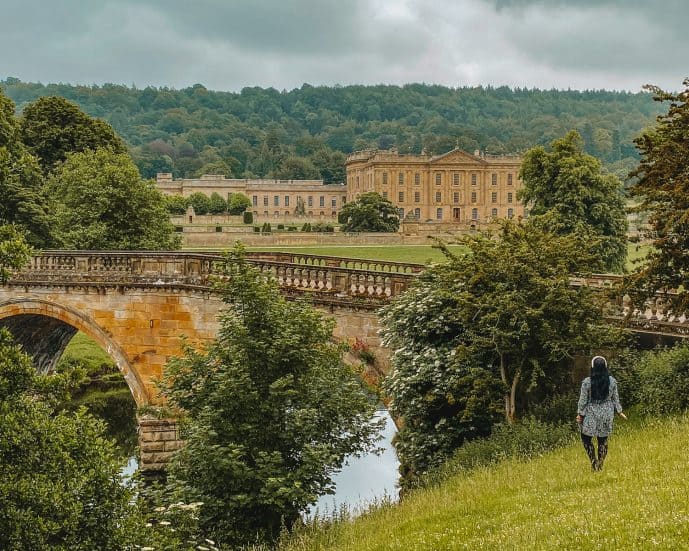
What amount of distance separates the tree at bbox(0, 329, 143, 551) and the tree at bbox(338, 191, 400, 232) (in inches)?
2833

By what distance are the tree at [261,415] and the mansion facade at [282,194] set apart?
119m

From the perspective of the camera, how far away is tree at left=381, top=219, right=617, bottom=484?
1456 cm

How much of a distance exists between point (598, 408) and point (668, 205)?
4534 mm

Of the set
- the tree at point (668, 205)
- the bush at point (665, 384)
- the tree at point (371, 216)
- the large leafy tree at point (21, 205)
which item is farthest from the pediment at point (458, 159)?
the bush at point (665, 384)

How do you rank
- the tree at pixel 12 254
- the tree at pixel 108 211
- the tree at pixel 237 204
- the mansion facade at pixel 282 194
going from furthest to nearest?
the mansion facade at pixel 282 194, the tree at pixel 237 204, the tree at pixel 108 211, the tree at pixel 12 254

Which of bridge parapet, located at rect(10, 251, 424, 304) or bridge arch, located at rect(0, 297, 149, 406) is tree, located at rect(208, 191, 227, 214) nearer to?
bridge arch, located at rect(0, 297, 149, 406)

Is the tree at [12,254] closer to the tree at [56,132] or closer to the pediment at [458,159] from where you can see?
the tree at [56,132]

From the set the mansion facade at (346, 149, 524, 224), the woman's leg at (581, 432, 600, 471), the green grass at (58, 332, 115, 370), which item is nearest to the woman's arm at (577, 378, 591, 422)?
the woman's leg at (581, 432, 600, 471)

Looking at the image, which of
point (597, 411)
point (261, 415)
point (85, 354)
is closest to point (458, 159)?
point (85, 354)

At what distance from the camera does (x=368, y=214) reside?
83938 mm

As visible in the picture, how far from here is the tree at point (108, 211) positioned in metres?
33.8

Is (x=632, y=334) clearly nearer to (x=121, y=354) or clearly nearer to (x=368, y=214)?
(x=121, y=354)

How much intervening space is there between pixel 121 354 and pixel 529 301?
39.6ft

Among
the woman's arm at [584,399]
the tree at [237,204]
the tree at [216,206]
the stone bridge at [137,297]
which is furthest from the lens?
the tree at [237,204]
